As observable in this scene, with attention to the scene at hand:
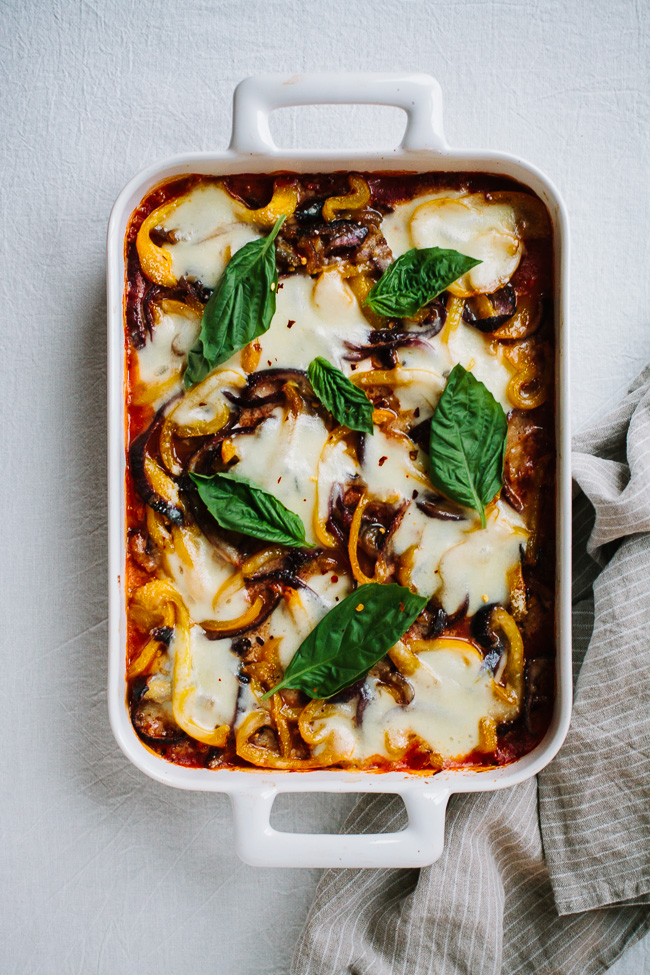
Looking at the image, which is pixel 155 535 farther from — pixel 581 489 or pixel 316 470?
pixel 581 489

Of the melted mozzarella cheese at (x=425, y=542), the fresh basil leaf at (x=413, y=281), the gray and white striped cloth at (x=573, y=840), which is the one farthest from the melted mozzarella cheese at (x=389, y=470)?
the gray and white striped cloth at (x=573, y=840)

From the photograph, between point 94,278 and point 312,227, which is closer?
point 312,227

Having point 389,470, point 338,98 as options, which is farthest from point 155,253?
point 389,470

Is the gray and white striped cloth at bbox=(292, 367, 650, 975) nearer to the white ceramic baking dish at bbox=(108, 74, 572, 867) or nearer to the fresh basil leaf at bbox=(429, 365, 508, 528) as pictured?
the white ceramic baking dish at bbox=(108, 74, 572, 867)

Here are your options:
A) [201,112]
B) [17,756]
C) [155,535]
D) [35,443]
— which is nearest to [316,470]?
[155,535]

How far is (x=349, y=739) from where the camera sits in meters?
1.63

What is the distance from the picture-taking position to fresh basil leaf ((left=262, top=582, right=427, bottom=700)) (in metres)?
1.52

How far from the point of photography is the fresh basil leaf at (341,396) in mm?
1560

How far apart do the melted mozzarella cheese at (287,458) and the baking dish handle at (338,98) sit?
56 centimetres

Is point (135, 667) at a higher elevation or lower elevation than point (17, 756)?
higher

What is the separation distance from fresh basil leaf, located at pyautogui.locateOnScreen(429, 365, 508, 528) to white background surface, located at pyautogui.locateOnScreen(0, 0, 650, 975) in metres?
0.38

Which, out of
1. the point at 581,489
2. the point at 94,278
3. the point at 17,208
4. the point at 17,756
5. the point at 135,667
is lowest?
the point at 17,756

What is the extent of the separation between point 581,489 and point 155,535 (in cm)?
94

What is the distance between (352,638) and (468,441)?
46cm
